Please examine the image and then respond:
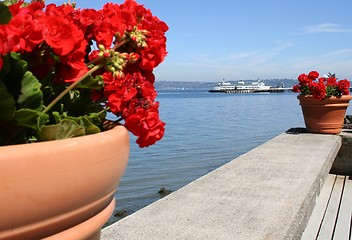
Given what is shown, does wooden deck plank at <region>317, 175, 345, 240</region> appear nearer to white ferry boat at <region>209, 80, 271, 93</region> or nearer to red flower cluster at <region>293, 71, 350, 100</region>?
red flower cluster at <region>293, 71, 350, 100</region>

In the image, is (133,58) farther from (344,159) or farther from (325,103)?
(325,103)

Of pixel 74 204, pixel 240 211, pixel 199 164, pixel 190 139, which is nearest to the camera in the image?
pixel 74 204

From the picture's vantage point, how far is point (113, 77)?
98 cm

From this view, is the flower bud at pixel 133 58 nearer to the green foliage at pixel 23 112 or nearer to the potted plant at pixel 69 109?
the potted plant at pixel 69 109

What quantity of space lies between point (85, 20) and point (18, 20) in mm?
223

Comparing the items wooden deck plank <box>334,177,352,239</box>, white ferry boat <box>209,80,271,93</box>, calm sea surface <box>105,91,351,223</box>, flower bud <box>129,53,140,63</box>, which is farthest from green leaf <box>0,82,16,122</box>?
white ferry boat <box>209,80,271,93</box>

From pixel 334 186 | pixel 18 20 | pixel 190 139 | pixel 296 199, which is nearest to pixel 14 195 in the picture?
pixel 18 20

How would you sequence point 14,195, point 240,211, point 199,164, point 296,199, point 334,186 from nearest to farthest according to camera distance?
point 14,195, point 240,211, point 296,199, point 334,186, point 199,164

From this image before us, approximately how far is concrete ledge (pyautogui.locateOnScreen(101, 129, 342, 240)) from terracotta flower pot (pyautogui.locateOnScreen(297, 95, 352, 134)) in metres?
2.58

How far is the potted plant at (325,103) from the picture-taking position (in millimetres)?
6082

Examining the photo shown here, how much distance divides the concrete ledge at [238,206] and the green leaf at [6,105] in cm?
110

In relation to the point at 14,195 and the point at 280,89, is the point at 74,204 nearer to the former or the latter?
the point at 14,195

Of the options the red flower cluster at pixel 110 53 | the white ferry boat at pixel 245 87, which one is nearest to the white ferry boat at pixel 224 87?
the white ferry boat at pixel 245 87

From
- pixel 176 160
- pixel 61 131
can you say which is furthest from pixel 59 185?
pixel 176 160
